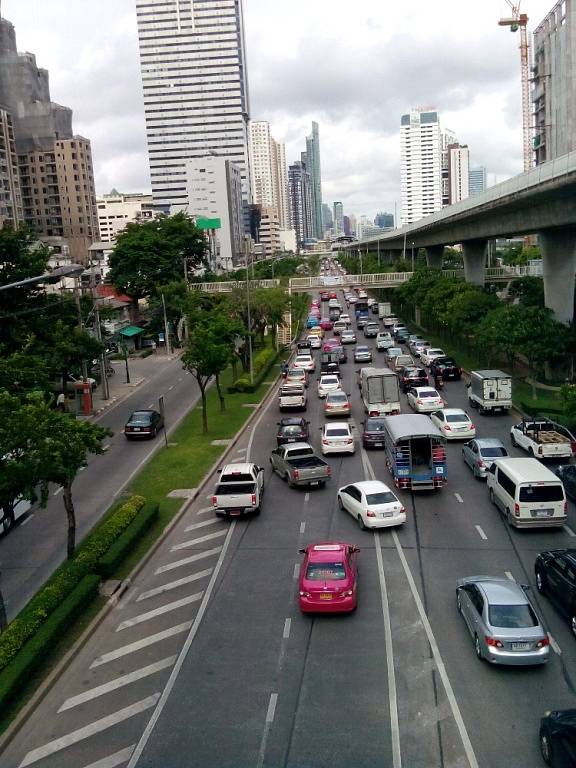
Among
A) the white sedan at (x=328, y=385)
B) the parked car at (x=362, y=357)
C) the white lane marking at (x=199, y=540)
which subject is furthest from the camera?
the parked car at (x=362, y=357)

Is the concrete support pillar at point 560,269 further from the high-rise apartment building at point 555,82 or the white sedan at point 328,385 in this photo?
the high-rise apartment building at point 555,82

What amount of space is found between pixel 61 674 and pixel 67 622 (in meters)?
1.84

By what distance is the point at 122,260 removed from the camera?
288 feet

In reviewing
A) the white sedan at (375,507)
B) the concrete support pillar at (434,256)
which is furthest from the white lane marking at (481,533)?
the concrete support pillar at (434,256)

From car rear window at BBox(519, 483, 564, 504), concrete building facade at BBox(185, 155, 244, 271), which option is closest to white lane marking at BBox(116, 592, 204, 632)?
car rear window at BBox(519, 483, 564, 504)

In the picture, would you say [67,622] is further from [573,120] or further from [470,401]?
[573,120]

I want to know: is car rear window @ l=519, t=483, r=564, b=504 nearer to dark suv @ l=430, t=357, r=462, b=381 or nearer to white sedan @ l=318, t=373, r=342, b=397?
white sedan @ l=318, t=373, r=342, b=397

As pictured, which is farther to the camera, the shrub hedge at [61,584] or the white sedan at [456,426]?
the white sedan at [456,426]

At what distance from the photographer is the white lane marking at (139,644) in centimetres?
1631

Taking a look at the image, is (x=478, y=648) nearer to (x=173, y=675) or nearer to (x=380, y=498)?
(x=173, y=675)

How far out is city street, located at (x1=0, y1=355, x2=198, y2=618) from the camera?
2162 cm

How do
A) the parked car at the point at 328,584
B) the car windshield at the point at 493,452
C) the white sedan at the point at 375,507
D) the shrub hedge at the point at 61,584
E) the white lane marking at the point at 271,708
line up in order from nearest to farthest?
the white lane marking at the point at 271,708 < the shrub hedge at the point at 61,584 < the parked car at the point at 328,584 < the white sedan at the point at 375,507 < the car windshield at the point at 493,452

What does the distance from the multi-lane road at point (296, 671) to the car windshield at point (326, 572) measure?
3.24 feet

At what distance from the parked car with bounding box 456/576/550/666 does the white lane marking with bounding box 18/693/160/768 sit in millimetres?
6687
